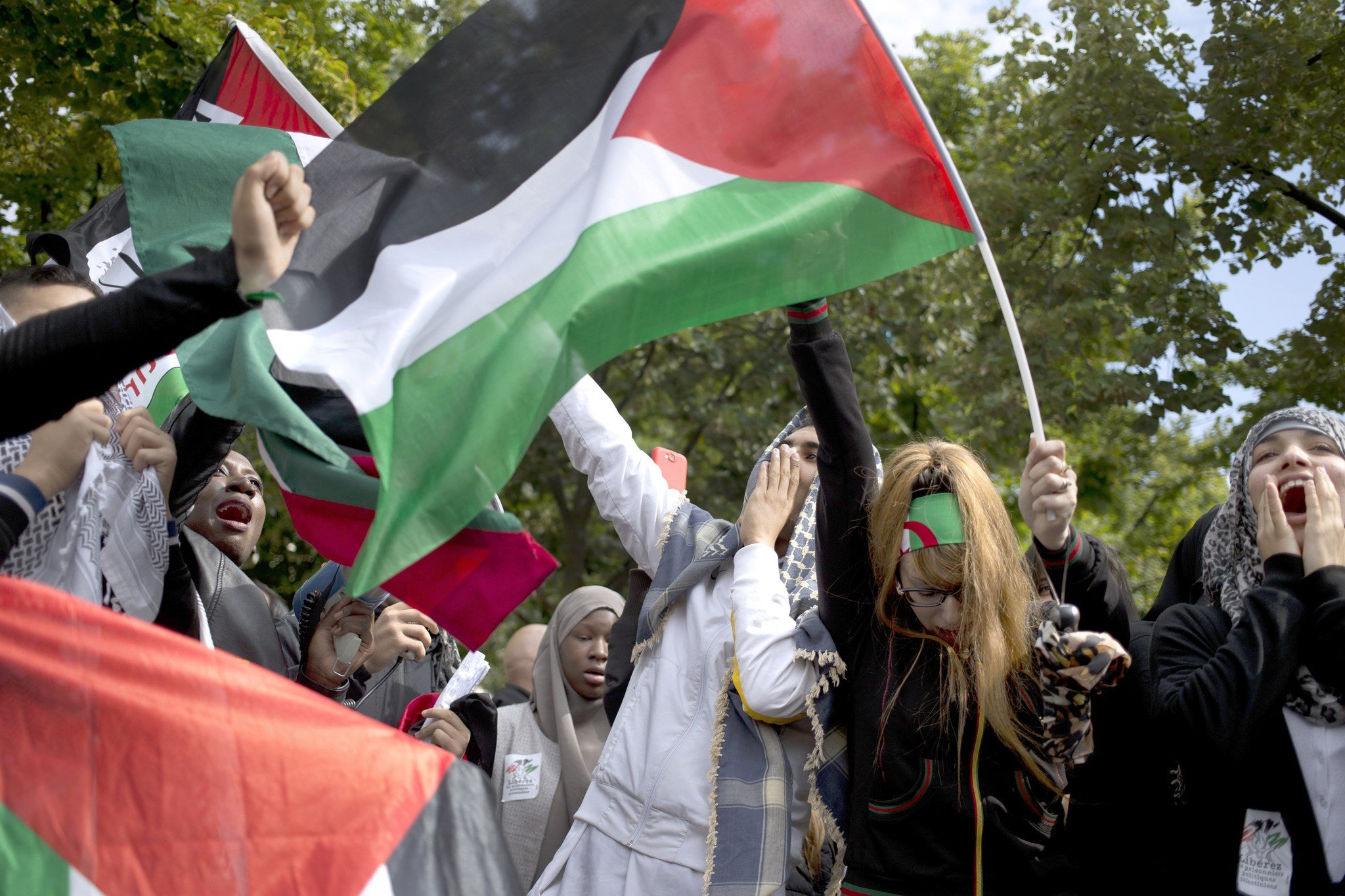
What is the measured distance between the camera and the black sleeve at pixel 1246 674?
8.91 ft

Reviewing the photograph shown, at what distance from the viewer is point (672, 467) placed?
3.80 metres

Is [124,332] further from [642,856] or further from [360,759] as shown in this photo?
[642,856]

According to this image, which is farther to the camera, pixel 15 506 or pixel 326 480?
pixel 326 480

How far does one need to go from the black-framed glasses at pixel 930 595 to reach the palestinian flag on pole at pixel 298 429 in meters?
0.89

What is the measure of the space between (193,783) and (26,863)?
0.25 m

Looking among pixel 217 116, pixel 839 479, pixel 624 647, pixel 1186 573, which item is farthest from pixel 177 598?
pixel 1186 573

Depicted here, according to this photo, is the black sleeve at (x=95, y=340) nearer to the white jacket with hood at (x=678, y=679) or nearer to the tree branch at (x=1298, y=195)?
the white jacket with hood at (x=678, y=679)

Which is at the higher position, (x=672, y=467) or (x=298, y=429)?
(x=672, y=467)

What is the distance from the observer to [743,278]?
2.72m

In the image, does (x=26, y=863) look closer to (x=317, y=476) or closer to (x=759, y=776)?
(x=317, y=476)

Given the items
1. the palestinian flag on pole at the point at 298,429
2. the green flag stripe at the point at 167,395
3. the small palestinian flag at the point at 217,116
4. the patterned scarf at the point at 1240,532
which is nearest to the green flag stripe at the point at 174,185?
the palestinian flag on pole at the point at 298,429

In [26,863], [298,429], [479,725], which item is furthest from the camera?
[479,725]

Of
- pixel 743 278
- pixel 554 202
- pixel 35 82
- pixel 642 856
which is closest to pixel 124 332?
pixel 554 202

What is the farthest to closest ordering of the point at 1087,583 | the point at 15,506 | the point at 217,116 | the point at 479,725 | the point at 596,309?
the point at 217,116, the point at 479,725, the point at 1087,583, the point at 596,309, the point at 15,506
